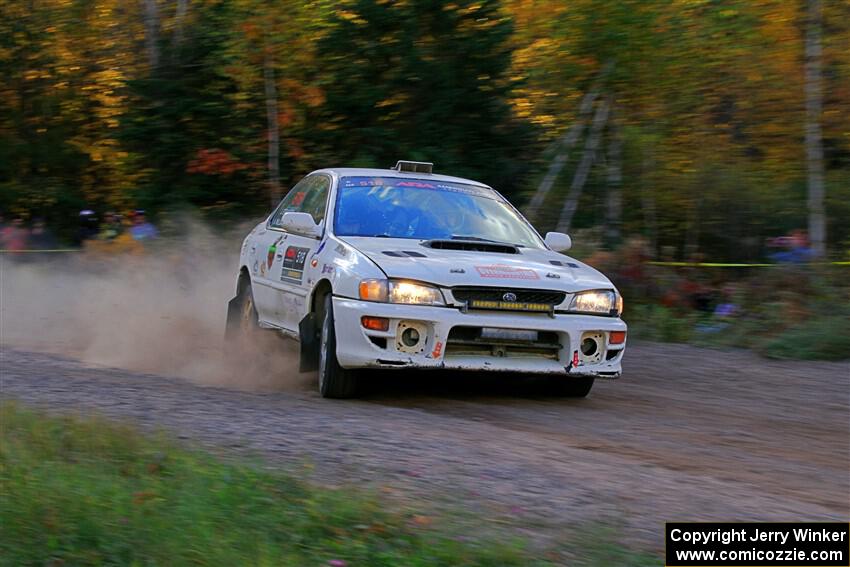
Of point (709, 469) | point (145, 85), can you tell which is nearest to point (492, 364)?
point (709, 469)

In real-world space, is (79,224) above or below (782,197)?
below

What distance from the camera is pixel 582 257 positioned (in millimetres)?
14820

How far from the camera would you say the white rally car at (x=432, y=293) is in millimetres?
7398

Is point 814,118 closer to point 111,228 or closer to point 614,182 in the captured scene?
point 614,182

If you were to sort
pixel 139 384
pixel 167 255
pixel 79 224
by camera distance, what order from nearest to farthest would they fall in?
pixel 139 384 < pixel 167 255 < pixel 79 224

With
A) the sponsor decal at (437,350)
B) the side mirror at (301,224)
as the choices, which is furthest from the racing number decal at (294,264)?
the sponsor decal at (437,350)

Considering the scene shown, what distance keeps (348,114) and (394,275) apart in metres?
12.7

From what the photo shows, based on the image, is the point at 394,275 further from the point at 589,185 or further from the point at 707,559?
the point at 589,185

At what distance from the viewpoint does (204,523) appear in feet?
14.5

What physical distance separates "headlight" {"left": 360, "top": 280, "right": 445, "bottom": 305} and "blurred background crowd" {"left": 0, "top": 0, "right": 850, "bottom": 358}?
5.92 meters

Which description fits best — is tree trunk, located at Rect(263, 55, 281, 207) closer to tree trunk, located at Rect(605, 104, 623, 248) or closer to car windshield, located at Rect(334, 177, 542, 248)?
tree trunk, located at Rect(605, 104, 623, 248)

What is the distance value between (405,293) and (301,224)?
1373 mm

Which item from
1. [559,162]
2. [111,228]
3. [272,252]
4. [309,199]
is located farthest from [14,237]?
[309,199]

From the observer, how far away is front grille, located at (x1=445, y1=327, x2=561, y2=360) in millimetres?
7449
